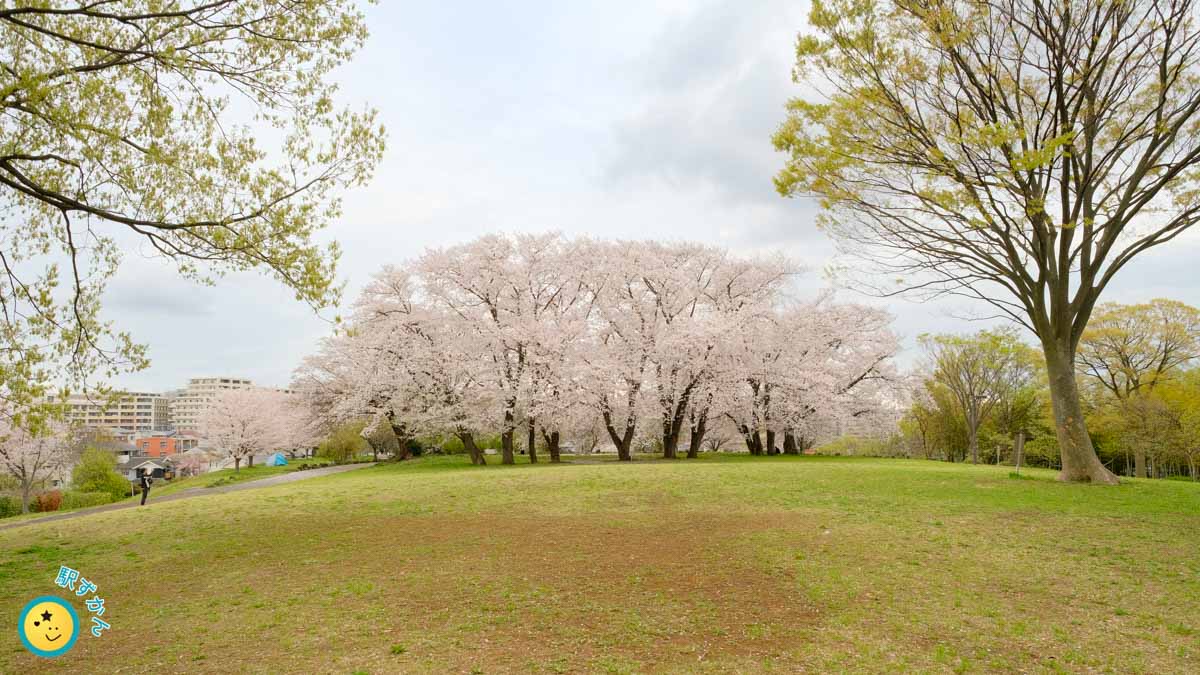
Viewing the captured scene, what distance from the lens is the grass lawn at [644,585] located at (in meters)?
4.61

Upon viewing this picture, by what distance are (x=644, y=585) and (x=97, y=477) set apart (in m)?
40.9

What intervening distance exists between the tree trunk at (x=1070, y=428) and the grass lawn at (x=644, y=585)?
1.47m

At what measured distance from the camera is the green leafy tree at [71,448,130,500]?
3434cm

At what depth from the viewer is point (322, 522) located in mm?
10070

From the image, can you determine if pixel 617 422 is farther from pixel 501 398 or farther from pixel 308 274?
pixel 308 274

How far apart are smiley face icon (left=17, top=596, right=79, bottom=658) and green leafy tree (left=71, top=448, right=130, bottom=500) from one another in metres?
36.2

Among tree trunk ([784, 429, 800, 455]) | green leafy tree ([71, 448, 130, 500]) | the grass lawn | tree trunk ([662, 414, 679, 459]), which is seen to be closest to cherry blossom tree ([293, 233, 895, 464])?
tree trunk ([662, 414, 679, 459])

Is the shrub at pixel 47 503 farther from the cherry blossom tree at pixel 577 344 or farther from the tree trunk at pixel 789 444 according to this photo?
the tree trunk at pixel 789 444

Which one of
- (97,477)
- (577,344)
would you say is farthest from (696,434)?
(97,477)

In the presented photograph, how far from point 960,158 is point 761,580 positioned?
10.4m

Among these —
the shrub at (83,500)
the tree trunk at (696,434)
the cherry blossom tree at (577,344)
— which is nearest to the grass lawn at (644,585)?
the cherry blossom tree at (577,344)

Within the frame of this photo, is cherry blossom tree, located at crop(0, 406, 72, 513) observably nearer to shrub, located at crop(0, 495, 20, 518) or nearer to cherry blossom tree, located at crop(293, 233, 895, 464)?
shrub, located at crop(0, 495, 20, 518)

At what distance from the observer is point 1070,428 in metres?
12.8

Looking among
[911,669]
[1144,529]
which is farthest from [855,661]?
[1144,529]
